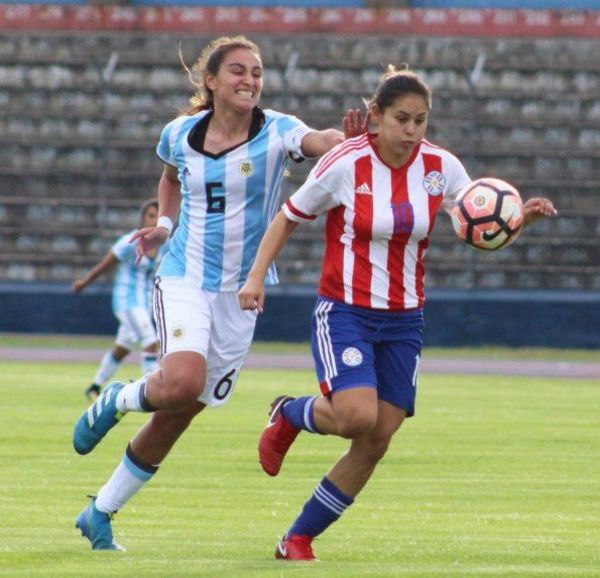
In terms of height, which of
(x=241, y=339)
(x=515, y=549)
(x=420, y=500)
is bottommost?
(x=420, y=500)

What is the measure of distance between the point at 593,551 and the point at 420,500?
2.38 meters

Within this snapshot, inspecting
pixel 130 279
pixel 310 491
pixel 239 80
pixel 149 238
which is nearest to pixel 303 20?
pixel 130 279

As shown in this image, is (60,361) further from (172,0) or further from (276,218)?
(276,218)

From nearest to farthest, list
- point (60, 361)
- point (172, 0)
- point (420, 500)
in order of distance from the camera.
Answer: point (420, 500) < point (60, 361) < point (172, 0)

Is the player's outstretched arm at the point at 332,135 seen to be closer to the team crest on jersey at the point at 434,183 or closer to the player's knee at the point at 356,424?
the team crest on jersey at the point at 434,183

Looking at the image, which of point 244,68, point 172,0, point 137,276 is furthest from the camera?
point 172,0

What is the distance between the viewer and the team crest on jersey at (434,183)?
24.3 feet

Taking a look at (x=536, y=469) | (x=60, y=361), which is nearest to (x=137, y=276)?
(x=60, y=361)

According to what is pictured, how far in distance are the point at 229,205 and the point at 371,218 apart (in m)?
0.85

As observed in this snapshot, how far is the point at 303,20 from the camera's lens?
98.7 feet

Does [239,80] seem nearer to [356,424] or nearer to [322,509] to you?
[356,424]

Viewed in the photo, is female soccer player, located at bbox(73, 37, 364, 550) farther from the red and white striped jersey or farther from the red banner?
the red banner

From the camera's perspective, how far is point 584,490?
1054cm

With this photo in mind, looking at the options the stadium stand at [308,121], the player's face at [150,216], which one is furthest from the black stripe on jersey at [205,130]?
the stadium stand at [308,121]
